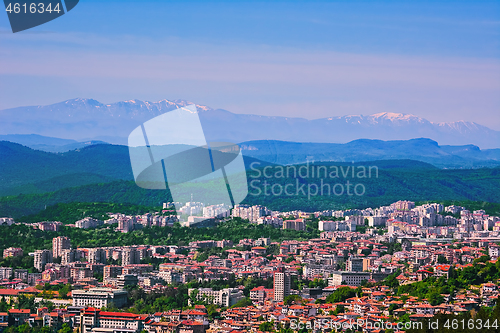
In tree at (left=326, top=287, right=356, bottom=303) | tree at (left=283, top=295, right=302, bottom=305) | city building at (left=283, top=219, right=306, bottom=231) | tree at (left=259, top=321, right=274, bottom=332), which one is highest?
city building at (left=283, top=219, right=306, bottom=231)

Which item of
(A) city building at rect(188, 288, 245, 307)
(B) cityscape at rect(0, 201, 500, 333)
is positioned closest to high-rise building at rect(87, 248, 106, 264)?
(B) cityscape at rect(0, 201, 500, 333)

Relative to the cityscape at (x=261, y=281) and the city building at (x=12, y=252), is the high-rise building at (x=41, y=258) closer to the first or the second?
the cityscape at (x=261, y=281)

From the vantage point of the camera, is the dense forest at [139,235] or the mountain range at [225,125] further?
the mountain range at [225,125]

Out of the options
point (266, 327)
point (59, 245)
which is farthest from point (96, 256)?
point (266, 327)

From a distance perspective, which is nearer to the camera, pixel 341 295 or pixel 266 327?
pixel 266 327

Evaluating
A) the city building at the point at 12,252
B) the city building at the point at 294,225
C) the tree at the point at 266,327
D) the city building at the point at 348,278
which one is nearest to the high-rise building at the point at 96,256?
the city building at the point at 12,252

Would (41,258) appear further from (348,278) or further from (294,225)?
(294,225)

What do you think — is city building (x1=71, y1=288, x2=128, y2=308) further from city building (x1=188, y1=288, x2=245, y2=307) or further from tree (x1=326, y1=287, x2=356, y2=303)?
tree (x1=326, y1=287, x2=356, y2=303)
